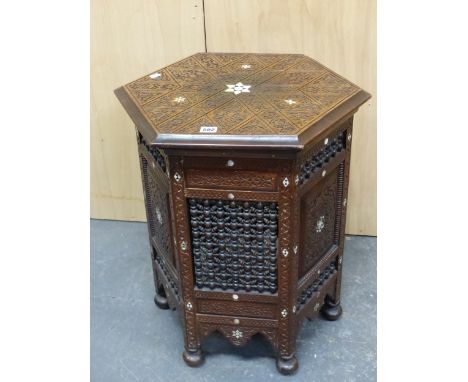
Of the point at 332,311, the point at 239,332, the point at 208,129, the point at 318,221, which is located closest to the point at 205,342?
the point at 239,332

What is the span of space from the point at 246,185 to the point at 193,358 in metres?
0.68

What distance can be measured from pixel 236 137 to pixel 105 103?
41.8 inches

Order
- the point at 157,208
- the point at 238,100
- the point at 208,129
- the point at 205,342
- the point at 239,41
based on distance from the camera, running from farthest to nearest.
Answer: the point at 239,41, the point at 205,342, the point at 157,208, the point at 238,100, the point at 208,129

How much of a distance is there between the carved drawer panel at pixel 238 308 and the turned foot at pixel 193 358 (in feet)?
0.63

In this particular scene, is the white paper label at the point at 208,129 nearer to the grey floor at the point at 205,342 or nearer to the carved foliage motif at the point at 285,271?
the carved foliage motif at the point at 285,271

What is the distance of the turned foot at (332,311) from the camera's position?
1.93 meters

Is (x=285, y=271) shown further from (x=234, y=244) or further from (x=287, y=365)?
(x=287, y=365)

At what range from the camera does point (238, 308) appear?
5.38ft

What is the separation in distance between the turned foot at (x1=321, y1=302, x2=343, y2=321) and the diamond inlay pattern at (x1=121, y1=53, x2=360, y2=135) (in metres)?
0.78

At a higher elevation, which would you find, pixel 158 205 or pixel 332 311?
pixel 158 205

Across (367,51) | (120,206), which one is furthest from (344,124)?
(120,206)

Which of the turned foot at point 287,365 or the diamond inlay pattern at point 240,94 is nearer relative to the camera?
the diamond inlay pattern at point 240,94

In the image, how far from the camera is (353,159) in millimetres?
2170

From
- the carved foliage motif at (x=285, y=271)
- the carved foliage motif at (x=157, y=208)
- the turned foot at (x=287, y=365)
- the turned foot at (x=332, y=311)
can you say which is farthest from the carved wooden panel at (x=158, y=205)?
the turned foot at (x=332, y=311)
